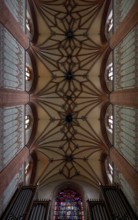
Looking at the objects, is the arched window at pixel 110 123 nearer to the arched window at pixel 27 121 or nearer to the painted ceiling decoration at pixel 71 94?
the painted ceiling decoration at pixel 71 94

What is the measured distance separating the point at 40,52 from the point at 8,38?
28.6 feet

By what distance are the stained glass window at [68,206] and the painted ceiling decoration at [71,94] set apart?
6.82ft

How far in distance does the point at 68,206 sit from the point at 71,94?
10914 mm

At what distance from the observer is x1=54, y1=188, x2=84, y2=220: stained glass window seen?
17.9 meters

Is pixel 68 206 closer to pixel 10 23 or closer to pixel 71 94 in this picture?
pixel 71 94

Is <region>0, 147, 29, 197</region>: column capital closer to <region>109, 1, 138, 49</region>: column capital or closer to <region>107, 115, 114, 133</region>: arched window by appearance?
<region>107, 115, 114, 133</region>: arched window

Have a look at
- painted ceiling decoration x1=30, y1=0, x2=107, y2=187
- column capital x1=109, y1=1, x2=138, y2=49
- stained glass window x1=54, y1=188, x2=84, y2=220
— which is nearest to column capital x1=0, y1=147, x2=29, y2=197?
stained glass window x1=54, y1=188, x2=84, y2=220

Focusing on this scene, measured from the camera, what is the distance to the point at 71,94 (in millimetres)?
24453

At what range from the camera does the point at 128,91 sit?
1361cm

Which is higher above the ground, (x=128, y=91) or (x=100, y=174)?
(x=128, y=91)

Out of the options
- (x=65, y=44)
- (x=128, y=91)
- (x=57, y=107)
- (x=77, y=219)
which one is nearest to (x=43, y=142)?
(x=57, y=107)

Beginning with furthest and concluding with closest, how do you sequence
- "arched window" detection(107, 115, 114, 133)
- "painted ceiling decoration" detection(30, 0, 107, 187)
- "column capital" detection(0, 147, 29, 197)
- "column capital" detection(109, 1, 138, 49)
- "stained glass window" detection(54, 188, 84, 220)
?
"painted ceiling decoration" detection(30, 0, 107, 187), "arched window" detection(107, 115, 114, 133), "stained glass window" detection(54, 188, 84, 220), "column capital" detection(0, 147, 29, 197), "column capital" detection(109, 1, 138, 49)

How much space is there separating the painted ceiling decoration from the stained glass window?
2078 mm

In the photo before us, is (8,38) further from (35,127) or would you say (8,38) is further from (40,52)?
(35,127)
